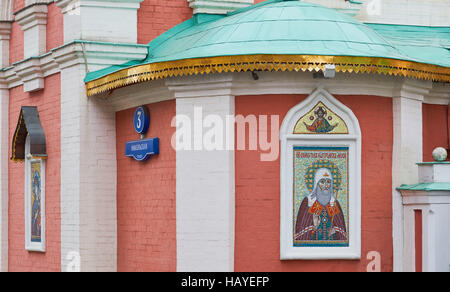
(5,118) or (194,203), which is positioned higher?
(5,118)

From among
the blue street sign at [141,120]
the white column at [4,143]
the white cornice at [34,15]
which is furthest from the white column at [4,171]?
the blue street sign at [141,120]

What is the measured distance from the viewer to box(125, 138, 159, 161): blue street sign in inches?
593

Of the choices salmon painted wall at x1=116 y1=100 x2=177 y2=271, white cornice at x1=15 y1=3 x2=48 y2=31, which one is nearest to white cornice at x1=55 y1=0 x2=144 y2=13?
white cornice at x1=15 y1=3 x2=48 y2=31

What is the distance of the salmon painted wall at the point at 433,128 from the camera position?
15258 millimetres

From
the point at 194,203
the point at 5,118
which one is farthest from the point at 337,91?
the point at 5,118

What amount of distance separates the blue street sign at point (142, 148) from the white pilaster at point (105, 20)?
151 centimetres

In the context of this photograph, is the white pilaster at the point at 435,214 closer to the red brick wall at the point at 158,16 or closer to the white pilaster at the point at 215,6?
the white pilaster at the point at 215,6

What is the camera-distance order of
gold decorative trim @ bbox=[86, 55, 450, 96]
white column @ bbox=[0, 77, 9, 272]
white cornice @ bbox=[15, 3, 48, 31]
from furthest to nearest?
white column @ bbox=[0, 77, 9, 272] < white cornice @ bbox=[15, 3, 48, 31] < gold decorative trim @ bbox=[86, 55, 450, 96]

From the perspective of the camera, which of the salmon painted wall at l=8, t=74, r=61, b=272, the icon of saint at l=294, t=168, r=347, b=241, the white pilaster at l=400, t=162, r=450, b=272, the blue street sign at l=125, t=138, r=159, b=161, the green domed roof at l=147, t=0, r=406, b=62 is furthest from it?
the salmon painted wall at l=8, t=74, r=61, b=272

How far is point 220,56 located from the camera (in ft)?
45.4

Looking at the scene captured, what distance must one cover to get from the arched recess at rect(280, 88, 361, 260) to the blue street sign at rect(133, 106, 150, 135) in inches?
81.5

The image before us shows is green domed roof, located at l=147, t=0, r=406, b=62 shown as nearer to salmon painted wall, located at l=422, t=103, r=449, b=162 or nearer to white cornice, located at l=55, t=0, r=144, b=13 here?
white cornice, located at l=55, t=0, r=144, b=13
